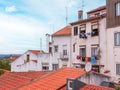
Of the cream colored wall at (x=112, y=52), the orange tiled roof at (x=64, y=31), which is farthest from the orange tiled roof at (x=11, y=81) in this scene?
the orange tiled roof at (x=64, y=31)

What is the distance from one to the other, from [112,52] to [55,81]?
13.6 m

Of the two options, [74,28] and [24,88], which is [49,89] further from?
[74,28]

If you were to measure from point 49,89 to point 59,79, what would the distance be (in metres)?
2.30

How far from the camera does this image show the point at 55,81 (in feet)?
80.9

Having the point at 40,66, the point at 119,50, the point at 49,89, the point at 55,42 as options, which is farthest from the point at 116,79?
the point at 40,66

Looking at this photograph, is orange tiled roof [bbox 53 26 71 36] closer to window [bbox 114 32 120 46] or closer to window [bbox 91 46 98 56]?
window [bbox 91 46 98 56]

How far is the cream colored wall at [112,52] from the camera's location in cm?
3492

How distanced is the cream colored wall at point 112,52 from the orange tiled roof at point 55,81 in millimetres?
10086

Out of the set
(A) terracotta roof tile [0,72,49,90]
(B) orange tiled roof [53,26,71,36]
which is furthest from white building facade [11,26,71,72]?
(A) terracotta roof tile [0,72,49,90]

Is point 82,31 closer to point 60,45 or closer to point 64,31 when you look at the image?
point 64,31

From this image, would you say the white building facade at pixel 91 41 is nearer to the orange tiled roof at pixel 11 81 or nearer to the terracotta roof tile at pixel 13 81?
the terracotta roof tile at pixel 13 81

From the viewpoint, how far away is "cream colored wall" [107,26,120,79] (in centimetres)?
3492

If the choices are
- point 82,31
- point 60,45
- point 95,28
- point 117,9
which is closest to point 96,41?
point 95,28

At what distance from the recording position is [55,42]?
51.8 metres
